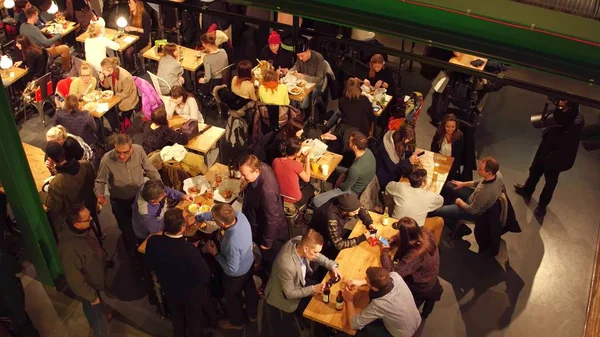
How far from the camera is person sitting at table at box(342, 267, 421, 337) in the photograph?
5152 mm

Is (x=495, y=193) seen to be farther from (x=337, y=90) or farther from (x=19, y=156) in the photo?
(x=19, y=156)

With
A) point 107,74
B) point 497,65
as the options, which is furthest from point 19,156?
point 497,65

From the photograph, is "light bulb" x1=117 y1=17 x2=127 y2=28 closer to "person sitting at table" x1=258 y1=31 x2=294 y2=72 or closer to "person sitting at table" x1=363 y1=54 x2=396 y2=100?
"person sitting at table" x1=258 y1=31 x2=294 y2=72

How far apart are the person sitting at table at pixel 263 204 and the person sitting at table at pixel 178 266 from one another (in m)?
0.99

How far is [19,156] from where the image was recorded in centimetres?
559

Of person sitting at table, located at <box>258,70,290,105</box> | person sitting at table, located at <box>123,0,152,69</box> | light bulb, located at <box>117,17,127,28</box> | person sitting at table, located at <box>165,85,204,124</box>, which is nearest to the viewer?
person sitting at table, located at <box>165,85,204,124</box>

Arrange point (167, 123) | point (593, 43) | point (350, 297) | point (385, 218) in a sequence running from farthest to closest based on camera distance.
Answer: point (167, 123)
point (385, 218)
point (350, 297)
point (593, 43)

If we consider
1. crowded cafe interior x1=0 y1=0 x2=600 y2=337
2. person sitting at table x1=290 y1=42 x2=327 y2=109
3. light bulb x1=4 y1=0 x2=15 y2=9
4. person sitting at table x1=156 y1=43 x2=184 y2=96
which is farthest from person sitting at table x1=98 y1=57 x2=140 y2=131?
light bulb x1=4 y1=0 x2=15 y2=9

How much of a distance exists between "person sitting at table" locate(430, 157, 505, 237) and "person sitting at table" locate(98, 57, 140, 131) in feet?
14.3

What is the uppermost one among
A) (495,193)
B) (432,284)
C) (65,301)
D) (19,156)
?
(19,156)

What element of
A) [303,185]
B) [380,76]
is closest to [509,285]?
[303,185]

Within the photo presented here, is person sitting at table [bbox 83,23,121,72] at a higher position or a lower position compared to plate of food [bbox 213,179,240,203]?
higher

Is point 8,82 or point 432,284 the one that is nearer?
point 432,284

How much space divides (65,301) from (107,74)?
3143 mm
